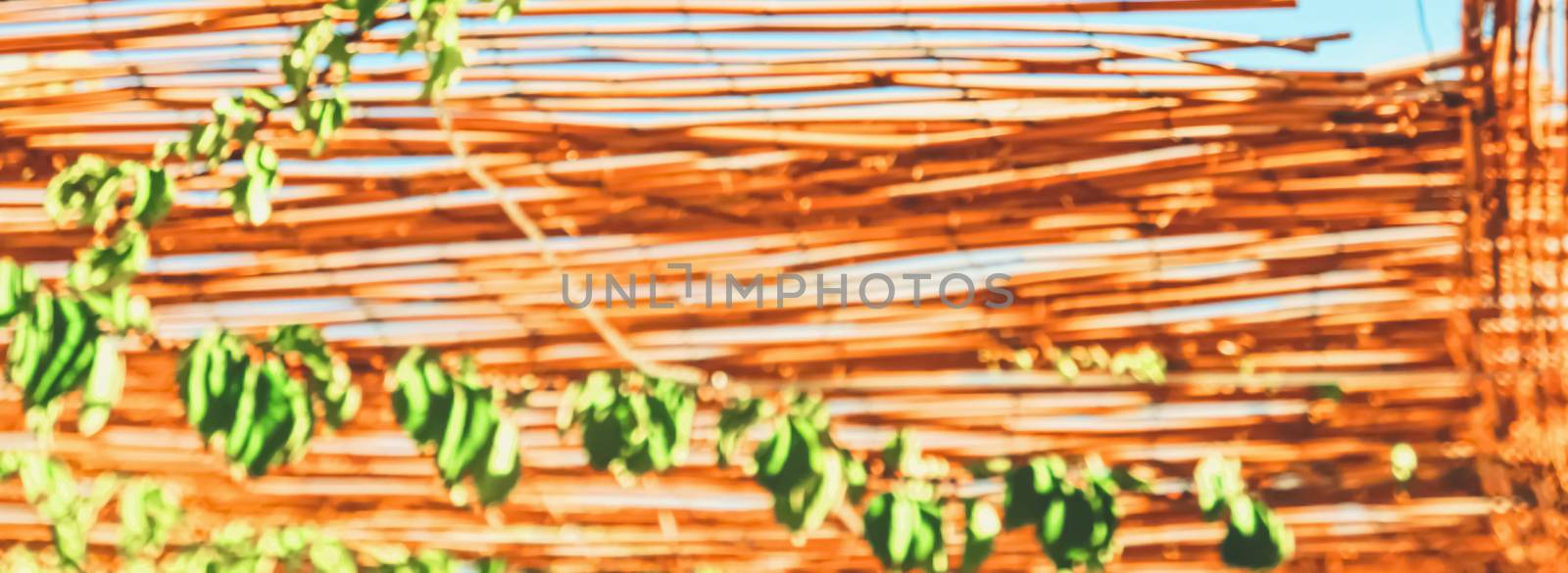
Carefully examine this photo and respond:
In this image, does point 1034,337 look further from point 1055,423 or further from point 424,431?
point 424,431

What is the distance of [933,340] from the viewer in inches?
57.9

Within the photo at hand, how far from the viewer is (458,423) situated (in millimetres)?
1098

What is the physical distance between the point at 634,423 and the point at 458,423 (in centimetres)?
19

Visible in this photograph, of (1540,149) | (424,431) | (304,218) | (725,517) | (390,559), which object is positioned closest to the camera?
(424,431)

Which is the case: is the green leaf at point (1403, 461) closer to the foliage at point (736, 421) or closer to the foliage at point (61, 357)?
the foliage at point (736, 421)

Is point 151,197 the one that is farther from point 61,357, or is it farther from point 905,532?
point 905,532

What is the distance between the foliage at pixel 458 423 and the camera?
3.60ft

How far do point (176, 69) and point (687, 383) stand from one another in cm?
62

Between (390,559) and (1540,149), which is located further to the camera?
(390,559)

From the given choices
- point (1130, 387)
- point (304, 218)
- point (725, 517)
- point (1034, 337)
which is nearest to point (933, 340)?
point (1034, 337)

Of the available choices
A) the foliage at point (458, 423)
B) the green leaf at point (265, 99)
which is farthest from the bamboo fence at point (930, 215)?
the foliage at point (458, 423)

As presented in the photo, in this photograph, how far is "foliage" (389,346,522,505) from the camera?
1.10m

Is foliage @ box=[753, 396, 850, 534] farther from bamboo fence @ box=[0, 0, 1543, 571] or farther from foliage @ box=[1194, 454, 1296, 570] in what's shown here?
foliage @ box=[1194, 454, 1296, 570]

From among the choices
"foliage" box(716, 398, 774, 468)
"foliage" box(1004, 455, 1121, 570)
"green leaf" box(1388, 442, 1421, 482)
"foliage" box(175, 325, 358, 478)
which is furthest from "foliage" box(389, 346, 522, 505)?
"green leaf" box(1388, 442, 1421, 482)
